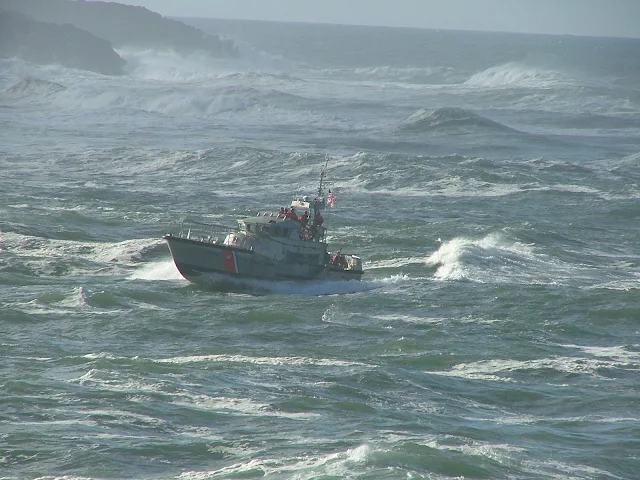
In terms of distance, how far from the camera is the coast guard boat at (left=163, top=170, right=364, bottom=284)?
35.1 metres

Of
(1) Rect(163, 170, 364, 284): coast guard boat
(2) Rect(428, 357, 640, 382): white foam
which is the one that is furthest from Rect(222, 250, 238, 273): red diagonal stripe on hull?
(2) Rect(428, 357, 640, 382): white foam

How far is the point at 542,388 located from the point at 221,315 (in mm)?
9901

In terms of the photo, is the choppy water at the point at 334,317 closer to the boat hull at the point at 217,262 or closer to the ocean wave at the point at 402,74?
the boat hull at the point at 217,262

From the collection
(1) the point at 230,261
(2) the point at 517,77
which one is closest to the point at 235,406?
(1) the point at 230,261

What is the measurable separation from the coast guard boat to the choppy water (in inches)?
23.5

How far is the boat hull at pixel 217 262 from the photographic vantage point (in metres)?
35.0

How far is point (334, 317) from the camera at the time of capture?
32.5m

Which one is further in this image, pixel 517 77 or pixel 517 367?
pixel 517 77

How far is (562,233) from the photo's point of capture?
4709cm

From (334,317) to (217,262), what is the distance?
465cm

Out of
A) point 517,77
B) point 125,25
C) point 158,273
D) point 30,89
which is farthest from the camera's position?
point 125,25

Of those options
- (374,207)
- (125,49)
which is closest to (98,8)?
(125,49)

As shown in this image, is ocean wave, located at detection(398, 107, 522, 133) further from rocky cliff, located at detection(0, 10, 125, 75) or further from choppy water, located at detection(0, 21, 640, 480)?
rocky cliff, located at detection(0, 10, 125, 75)

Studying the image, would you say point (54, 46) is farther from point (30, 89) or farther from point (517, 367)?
point (517, 367)
